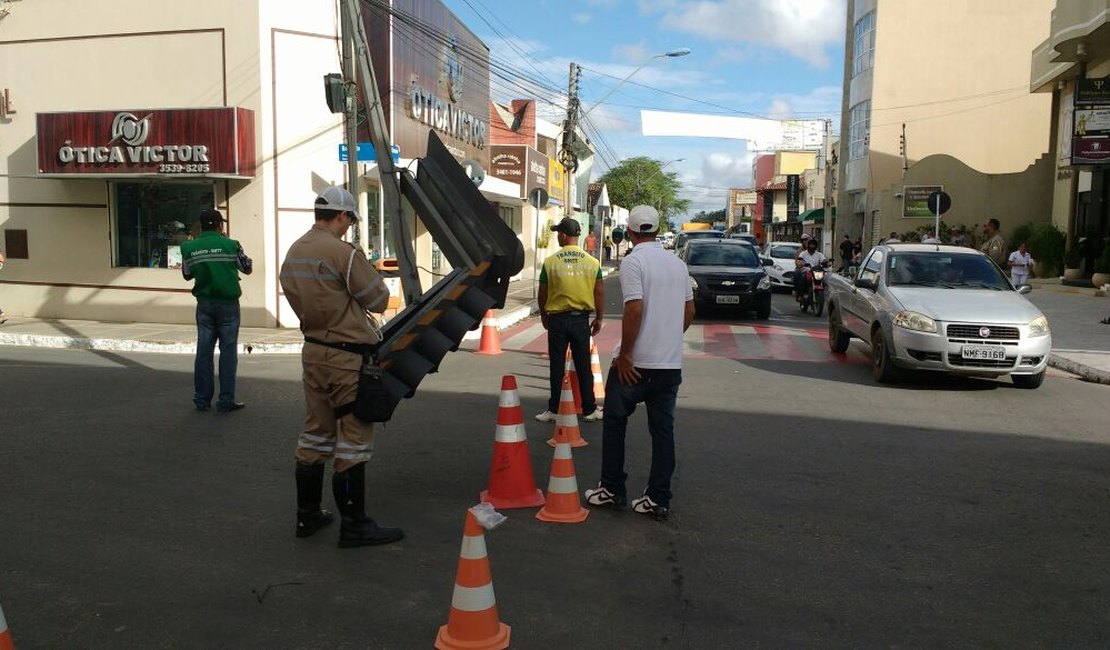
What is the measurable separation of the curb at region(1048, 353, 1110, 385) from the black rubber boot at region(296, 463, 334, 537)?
30.9 feet

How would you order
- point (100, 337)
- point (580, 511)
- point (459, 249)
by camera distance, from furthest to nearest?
point (100, 337)
point (459, 249)
point (580, 511)

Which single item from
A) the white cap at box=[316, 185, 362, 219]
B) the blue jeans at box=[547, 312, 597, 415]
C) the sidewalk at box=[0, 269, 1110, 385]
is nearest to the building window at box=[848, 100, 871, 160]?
the sidewalk at box=[0, 269, 1110, 385]

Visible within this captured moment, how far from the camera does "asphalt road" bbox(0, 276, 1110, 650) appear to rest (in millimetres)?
3734

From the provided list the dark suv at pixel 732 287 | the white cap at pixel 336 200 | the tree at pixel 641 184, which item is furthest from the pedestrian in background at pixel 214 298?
the tree at pixel 641 184

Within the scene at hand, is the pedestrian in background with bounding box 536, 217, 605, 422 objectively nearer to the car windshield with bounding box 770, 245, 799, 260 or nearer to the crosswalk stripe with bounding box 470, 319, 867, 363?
the crosswalk stripe with bounding box 470, 319, 867, 363

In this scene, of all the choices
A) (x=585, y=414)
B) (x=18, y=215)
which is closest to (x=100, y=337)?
(x=18, y=215)

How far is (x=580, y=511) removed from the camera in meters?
5.09

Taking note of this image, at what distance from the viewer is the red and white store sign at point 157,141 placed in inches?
545

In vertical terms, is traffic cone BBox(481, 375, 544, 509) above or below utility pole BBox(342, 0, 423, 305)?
below

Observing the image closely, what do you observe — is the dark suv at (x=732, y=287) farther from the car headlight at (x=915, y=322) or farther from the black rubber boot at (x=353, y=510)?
the black rubber boot at (x=353, y=510)

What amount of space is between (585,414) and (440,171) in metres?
2.83

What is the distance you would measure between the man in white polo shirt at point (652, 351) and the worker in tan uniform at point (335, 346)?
141cm

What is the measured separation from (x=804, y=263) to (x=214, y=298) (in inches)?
542

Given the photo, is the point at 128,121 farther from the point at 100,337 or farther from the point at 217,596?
the point at 217,596
